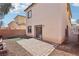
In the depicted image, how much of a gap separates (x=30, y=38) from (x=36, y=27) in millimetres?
Answer: 204

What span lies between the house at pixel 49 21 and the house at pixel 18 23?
0.07 m

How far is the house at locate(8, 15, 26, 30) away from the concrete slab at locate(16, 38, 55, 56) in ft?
0.75

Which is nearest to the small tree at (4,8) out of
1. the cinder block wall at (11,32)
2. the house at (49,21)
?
the cinder block wall at (11,32)

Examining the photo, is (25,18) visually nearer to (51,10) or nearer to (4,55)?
(51,10)

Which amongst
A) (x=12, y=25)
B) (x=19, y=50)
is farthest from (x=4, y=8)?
(x=19, y=50)

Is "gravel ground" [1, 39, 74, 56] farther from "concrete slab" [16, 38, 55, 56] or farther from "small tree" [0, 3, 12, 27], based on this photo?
"small tree" [0, 3, 12, 27]

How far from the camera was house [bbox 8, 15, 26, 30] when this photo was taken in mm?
2370

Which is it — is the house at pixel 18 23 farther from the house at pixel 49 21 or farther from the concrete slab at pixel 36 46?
the concrete slab at pixel 36 46

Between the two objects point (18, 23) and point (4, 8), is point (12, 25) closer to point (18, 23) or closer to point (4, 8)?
point (18, 23)

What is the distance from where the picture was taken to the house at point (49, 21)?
234cm

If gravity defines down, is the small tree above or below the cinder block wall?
above

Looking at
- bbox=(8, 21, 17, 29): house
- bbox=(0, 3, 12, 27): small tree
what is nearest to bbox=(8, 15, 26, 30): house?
bbox=(8, 21, 17, 29): house

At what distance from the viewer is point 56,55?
2.36 m

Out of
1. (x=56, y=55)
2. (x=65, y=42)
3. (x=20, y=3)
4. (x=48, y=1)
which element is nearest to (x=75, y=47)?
(x=65, y=42)
